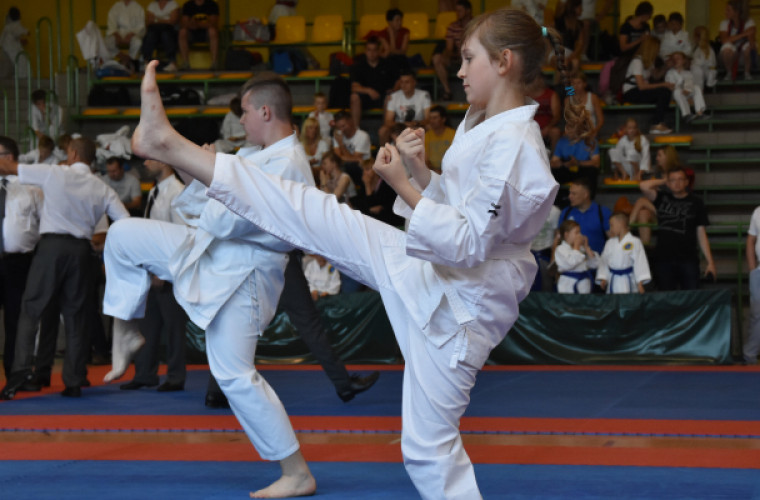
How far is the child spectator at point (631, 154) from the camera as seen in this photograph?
10.9 meters

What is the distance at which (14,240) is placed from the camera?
7074 mm

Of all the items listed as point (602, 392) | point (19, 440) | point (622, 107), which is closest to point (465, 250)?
point (19, 440)

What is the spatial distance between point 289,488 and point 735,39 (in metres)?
11.1

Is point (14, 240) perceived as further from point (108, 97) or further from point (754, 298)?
point (108, 97)

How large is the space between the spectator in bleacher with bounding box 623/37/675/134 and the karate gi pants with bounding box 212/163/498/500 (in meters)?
9.68

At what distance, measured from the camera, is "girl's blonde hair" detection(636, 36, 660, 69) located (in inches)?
476

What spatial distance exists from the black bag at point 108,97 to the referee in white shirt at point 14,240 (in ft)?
21.2

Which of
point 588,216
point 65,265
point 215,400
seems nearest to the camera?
point 215,400

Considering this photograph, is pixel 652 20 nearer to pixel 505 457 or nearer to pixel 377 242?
pixel 505 457

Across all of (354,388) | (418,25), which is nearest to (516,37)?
(354,388)

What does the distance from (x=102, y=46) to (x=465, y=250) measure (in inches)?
499

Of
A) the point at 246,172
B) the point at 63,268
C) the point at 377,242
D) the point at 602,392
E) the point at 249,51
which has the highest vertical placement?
the point at 249,51

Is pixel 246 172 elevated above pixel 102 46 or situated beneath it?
situated beneath

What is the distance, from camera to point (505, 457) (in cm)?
445
